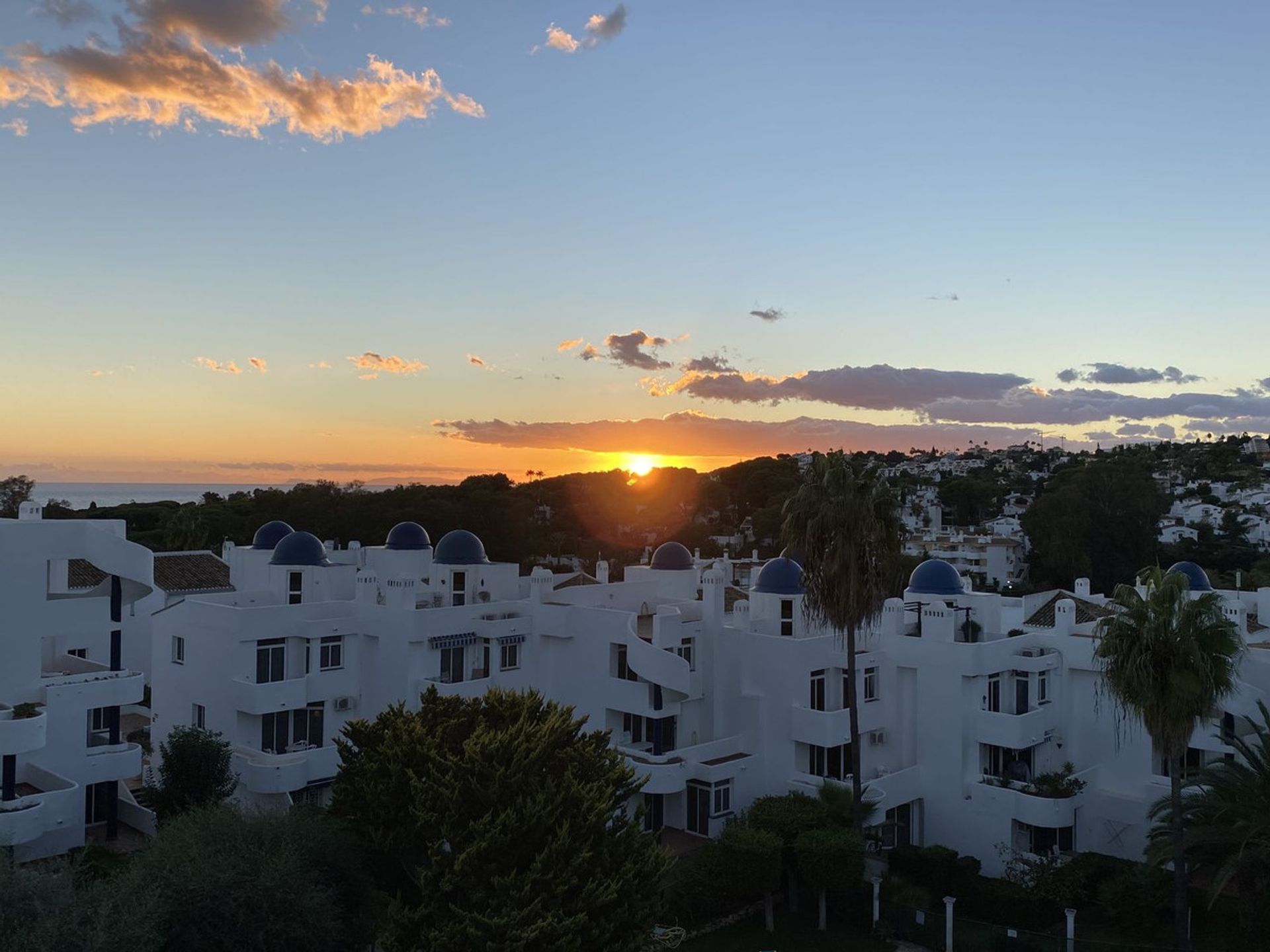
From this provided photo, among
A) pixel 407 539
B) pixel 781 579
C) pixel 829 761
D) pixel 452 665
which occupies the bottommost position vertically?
pixel 829 761

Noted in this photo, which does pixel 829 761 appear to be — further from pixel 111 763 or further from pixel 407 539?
pixel 111 763

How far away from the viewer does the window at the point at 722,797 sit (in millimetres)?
32688

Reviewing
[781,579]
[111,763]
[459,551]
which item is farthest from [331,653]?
[781,579]

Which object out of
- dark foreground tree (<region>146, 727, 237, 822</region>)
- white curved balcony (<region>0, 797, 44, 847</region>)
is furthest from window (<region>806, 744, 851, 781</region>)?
white curved balcony (<region>0, 797, 44, 847</region>)

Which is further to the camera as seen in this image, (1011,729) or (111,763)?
(1011,729)

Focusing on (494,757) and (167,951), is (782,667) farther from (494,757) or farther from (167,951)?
(167,951)

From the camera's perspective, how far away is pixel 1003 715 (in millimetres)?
32531

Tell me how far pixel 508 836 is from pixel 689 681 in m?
14.6

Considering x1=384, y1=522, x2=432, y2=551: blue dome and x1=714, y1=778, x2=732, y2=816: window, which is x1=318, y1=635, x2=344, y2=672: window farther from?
x1=714, y1=778, x2=732, y2=816: window

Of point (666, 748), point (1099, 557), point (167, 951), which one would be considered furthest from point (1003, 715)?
point (1099, 557)

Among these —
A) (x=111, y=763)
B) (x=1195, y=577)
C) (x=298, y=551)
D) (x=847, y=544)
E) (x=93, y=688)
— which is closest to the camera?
(x=93, y=688)

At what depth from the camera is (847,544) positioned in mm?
29734

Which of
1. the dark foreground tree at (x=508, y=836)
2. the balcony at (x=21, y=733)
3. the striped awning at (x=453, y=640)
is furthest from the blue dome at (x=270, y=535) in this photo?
the dark foreground tree at (x=508, y=836)

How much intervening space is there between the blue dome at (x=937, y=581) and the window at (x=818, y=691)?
592 cm
